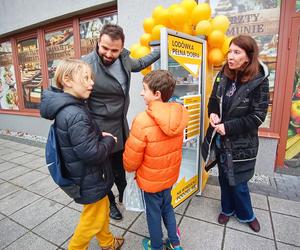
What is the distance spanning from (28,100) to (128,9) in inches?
164

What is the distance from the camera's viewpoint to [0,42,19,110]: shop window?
636cm

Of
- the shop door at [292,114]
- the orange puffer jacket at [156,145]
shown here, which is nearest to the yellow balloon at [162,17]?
the orange puffer jacket at [156,145]

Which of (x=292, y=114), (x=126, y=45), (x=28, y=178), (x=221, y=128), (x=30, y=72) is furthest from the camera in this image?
(x=30, y=72)

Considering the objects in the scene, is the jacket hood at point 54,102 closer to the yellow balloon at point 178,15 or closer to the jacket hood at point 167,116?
the jacket hood at point 167,116

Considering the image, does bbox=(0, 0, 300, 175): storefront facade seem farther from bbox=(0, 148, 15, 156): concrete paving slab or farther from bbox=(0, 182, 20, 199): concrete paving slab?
bbox=(0, 182, 20, 199): concrete paving slab

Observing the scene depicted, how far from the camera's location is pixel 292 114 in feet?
10.1

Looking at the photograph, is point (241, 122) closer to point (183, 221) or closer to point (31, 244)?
point (183, 221)

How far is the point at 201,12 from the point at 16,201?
305 cm

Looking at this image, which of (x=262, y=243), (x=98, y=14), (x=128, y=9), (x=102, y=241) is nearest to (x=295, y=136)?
Result: (x=262, y=243)

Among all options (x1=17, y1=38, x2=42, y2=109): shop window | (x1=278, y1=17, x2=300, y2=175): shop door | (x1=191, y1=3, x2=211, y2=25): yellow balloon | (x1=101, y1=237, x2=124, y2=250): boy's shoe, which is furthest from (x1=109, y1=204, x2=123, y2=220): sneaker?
(x1=17, y1=38, x2=42, y2=109): shop window

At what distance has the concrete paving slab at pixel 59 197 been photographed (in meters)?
2.69

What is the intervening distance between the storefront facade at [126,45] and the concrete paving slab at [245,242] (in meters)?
1.42

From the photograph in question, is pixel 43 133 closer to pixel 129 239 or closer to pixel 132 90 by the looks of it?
pixel 132 90

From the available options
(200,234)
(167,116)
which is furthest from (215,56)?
(200,234)
